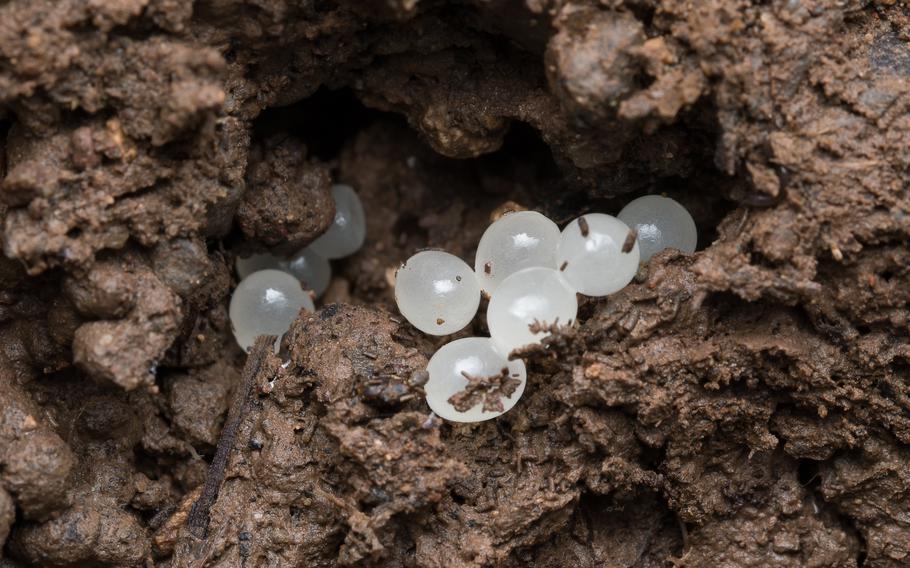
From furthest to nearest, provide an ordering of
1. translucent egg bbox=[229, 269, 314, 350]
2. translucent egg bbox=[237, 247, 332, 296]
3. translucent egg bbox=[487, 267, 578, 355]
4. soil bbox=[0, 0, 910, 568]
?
translucent egg bbox=[237, 247, 332, 296], translucent egg bbox=[229, 269, 314, 350], translucent egg bbox=[487, 267, 578, 355], soil bbox=[0, 0, 910, 568]

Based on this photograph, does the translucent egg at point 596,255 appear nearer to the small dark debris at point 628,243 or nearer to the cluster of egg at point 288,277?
the small dark debris at point 628,243

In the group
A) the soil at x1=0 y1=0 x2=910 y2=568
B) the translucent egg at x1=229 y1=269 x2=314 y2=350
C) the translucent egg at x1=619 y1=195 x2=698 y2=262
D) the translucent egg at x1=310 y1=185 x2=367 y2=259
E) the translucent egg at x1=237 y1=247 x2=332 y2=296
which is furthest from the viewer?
the translucent egg at x1=310 y1=185 x2=367 y2=259

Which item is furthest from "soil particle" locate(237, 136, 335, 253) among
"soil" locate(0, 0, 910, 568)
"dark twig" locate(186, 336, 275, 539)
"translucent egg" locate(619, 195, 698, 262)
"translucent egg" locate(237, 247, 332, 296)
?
"translucent egg" locate(619, 195, 698, 262)

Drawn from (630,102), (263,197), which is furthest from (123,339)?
(630,102)

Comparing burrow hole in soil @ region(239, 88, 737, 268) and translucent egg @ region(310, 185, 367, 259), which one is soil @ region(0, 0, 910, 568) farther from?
translucent egg @ region(310, 185, 367, 259)

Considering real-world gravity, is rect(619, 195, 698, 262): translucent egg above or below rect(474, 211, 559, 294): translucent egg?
above

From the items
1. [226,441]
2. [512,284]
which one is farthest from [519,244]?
[226,441]

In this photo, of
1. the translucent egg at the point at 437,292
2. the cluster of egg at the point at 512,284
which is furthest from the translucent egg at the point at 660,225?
the translucent egg at the point at 437,292
